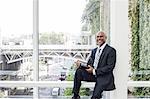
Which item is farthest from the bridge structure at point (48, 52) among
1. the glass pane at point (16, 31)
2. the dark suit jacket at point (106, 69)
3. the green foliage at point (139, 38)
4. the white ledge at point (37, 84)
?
the green foliage at point (139, 38)

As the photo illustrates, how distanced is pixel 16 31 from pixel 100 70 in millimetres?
1836

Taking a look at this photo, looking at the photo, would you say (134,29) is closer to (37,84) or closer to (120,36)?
(120,36)

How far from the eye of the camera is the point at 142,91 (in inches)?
212

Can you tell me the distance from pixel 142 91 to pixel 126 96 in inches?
17.5

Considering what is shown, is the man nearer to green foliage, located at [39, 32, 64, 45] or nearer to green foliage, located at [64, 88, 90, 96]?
green foliage, located at [64, 88, 90, 96]

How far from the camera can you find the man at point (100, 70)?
461 centimetres

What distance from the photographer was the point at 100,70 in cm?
459

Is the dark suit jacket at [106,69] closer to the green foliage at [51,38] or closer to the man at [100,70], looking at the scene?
the man at [100,70]

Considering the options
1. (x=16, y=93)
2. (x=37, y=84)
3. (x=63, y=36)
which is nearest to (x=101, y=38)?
(x=63, y=36)

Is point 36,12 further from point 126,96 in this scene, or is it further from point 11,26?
point 126,96

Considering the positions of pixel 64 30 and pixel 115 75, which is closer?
pixel 115 75

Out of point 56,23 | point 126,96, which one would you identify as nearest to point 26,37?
point 56,23

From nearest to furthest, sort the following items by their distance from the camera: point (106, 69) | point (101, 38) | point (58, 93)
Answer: point (106, 69) → point (101, 38) → point (58, 93)

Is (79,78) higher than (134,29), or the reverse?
(134,29)
